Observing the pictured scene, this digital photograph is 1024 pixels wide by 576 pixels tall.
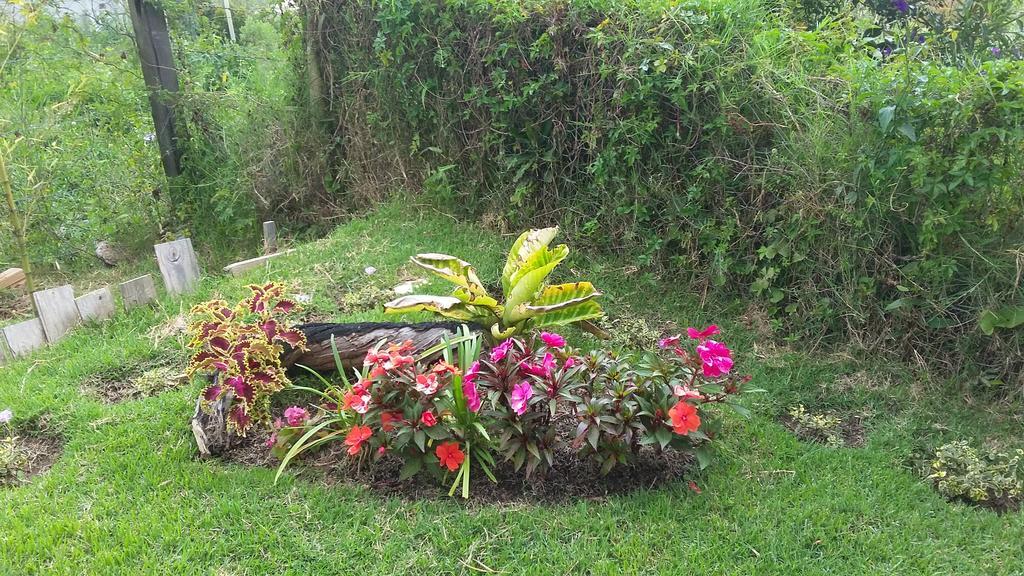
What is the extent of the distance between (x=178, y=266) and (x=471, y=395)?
2739mm

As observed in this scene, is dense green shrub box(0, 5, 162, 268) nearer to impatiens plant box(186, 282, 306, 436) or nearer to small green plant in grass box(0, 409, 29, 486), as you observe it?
small green plant in grass box(0, 409, 29, 486)

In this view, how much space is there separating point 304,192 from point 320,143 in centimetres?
45

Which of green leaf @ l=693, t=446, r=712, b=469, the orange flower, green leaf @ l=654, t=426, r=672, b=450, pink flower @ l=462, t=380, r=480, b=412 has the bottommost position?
green leaf @ l=693, t=446, r=712, b=469

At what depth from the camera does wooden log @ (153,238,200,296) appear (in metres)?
4.26

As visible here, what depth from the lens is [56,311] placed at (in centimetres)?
388

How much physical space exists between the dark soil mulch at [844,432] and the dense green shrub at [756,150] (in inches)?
20.2

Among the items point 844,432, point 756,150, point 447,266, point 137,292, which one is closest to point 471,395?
point 447,266

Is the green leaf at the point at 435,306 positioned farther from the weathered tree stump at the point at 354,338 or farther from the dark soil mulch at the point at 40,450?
the dark soil mulch at the point at 40,450

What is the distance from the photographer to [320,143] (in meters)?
5.71

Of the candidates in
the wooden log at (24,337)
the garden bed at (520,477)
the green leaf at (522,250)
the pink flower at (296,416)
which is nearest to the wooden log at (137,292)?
the wooden log at (24,337)

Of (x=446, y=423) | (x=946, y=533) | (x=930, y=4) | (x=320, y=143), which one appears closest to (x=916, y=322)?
(x=946, y=533)

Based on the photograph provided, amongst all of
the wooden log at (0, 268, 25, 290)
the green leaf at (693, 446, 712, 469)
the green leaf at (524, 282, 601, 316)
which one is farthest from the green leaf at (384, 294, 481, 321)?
the wooden log at (0, 268, 25, 290)

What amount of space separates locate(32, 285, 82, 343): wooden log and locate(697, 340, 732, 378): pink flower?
361 cm

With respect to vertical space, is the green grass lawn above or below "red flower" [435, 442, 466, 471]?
below
